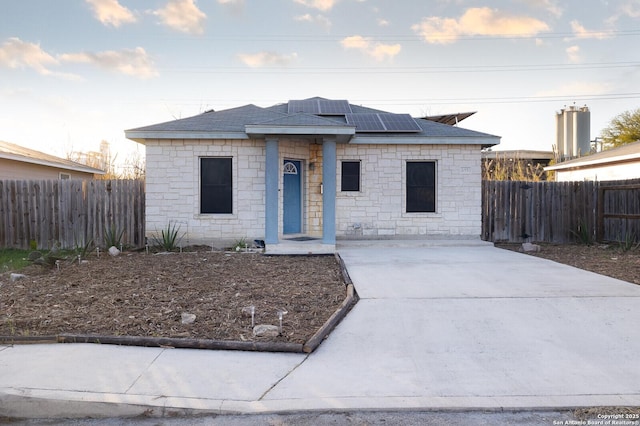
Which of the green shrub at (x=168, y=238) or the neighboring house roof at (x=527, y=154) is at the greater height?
the neighboring house roof at (x=527, y=154)

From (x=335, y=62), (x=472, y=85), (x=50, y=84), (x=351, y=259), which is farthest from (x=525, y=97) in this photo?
(x=50, y=84)

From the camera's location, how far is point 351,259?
31.6 feet

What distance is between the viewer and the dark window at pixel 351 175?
41.0 feet

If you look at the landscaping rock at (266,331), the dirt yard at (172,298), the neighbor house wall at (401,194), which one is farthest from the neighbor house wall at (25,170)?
the landscaping rock at (266,331)

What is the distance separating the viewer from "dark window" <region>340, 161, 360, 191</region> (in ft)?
41.0

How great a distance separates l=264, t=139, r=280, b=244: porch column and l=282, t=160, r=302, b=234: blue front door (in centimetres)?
121

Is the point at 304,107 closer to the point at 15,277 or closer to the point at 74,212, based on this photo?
the point at 74,212

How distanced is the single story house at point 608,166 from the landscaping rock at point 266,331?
16.5 m

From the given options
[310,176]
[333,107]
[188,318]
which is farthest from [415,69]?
[188,318]

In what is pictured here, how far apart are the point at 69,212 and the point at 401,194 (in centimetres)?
968

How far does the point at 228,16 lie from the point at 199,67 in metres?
11.0

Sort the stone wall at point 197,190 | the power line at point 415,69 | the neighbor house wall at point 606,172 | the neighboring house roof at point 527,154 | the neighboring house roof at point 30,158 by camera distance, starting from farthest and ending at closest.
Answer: the neighboring house roof at point 527,154 < the power line at point 415,69 < the neighbor house wall at point 606,172 < the neighboring house roof at point 30,158 < the stone wall at point 197,190

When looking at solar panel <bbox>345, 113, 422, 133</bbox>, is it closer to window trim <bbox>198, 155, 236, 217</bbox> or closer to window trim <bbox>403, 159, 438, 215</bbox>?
window trim <bbox>403, 159, 438, 215</bbox>

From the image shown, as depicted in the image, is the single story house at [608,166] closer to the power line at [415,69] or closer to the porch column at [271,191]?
the power line at [415,69]
